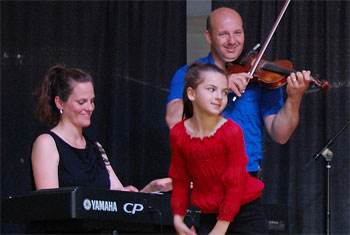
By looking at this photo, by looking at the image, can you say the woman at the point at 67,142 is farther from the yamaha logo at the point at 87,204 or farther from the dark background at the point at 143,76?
the dark background at the point at 143,76

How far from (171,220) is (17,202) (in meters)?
0.62

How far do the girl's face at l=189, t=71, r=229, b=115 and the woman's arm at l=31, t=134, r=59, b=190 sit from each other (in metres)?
0.91

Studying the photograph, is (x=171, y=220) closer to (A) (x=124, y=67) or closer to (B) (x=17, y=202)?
(B) (x=17, y=202)

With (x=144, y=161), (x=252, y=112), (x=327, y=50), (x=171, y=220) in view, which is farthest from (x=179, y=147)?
(x=327, y=50)

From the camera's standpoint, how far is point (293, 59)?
4648 millimetres

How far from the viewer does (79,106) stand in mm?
3354

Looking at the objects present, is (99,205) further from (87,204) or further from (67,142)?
(67,142)

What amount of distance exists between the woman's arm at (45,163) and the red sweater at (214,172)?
780 mm

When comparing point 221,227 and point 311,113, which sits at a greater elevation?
point 311,113

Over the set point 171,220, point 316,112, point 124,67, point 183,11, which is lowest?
point 171,220

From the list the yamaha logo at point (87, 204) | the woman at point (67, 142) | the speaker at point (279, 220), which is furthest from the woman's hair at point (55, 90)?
the speaker at point (279, 220)

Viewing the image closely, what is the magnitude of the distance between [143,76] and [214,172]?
2.23 m

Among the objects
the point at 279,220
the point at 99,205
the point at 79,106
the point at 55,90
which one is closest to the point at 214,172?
the point at 99,205

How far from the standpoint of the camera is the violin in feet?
11.0
